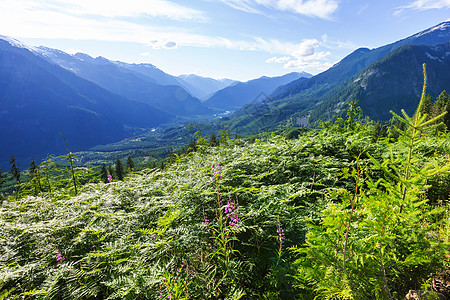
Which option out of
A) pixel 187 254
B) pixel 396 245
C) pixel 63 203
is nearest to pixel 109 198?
pixel 63 203

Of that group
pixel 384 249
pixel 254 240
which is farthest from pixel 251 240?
pixel 384 249

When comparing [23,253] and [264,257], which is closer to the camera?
[264,257]

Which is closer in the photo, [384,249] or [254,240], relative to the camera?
[384,249]

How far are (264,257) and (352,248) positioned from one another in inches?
57.2

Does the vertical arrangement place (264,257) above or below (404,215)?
below

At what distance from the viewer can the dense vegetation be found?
209 centimetres

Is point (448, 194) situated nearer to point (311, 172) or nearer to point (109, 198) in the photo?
point (311, 172)

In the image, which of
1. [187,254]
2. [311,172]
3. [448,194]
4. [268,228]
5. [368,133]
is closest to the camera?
[187,254]

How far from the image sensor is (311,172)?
4.82 metres

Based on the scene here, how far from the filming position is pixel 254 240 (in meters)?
3.49

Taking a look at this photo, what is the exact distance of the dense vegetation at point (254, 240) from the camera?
6.85 feet

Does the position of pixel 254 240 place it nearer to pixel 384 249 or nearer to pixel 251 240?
pixel 251 240

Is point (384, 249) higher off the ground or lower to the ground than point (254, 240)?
higher

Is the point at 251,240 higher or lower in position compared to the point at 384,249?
lower
